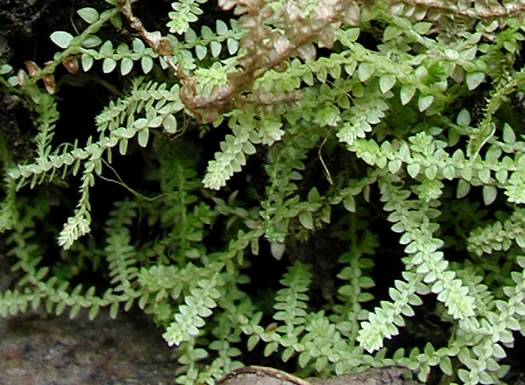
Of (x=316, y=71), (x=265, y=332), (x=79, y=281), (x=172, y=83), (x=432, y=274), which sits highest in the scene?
(x=316, y=71)

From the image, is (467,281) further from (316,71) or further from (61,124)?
(61,124)

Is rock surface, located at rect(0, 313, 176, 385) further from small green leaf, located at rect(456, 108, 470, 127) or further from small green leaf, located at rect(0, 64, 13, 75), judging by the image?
small green leaf, located at rect(456, 108, 470, 127)

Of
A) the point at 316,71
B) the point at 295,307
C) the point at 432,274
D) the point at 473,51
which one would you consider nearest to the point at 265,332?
the point at 295,307

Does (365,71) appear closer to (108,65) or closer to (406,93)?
(406,93)

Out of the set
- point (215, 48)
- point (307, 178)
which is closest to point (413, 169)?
point (307, 178)

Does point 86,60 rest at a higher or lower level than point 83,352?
higher

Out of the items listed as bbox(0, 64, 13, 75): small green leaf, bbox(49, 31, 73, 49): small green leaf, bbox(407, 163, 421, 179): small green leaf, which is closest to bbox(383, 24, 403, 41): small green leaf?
bbox(407, 163, 421, 179): small green leaf
